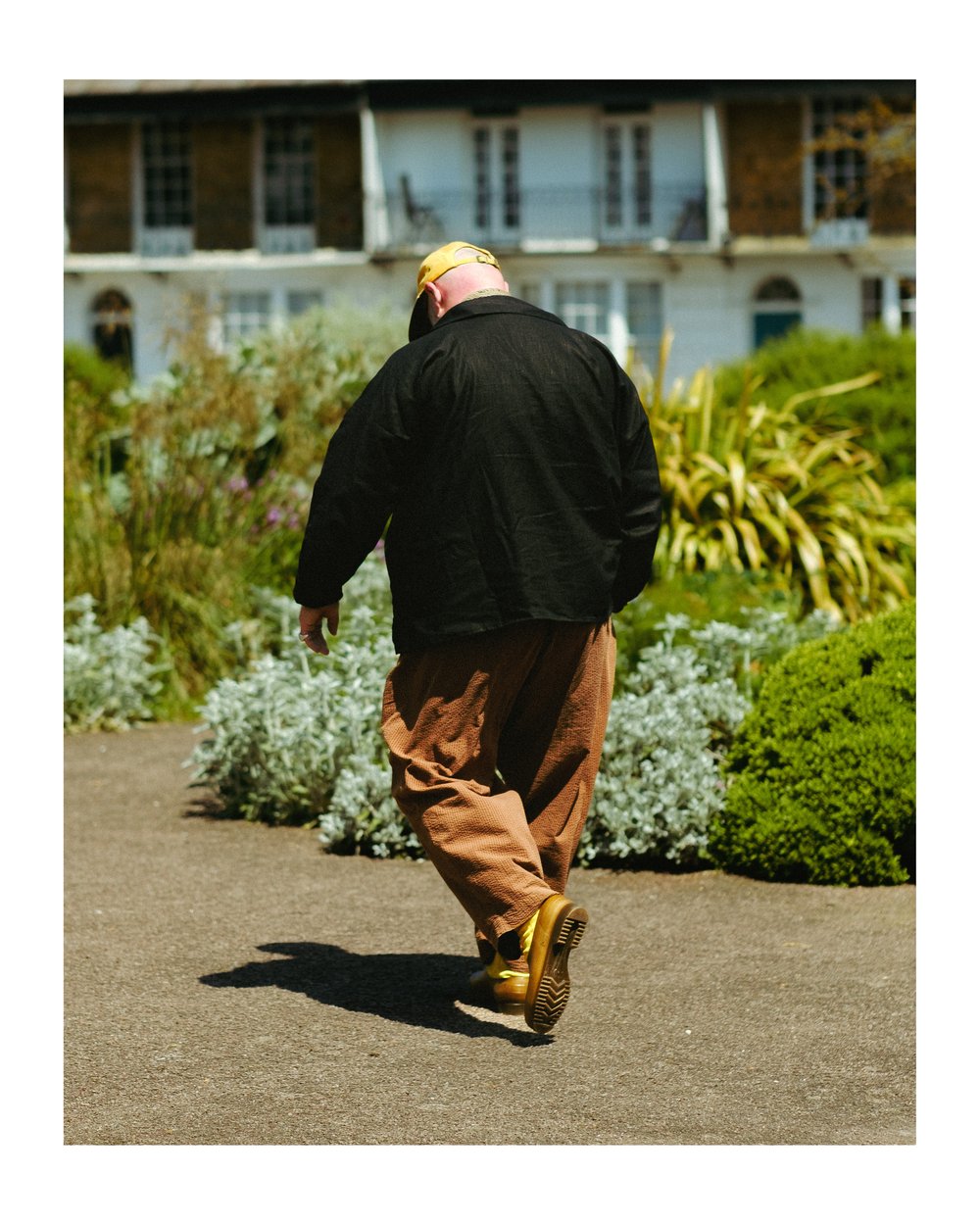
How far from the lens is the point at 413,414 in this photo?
382 centimetres

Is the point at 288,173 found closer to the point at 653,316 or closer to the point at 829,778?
the point at 653,316

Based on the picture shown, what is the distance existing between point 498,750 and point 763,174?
87.1 feet

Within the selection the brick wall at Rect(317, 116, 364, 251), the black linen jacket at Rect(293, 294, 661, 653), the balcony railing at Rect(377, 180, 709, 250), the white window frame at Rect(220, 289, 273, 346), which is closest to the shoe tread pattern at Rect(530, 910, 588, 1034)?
the black linen jacket at Rect(293, 294, 661, 653)

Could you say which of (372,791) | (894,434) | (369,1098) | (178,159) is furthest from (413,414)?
(178,159)

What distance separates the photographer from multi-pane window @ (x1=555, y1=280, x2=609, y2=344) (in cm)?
2903

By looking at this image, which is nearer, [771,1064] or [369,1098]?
[369,1098]

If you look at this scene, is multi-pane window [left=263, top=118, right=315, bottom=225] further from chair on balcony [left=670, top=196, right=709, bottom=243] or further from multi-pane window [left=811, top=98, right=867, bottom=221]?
multi-pane window [left=811, top=98, right=867, bottom=221]

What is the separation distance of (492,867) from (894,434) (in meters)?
9.44

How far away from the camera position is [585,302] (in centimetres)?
2912

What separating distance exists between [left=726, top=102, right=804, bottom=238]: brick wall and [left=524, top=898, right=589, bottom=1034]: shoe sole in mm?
26502

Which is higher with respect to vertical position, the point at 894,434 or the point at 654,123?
the point at 654,123

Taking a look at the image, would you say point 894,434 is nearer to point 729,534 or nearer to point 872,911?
point 729,534

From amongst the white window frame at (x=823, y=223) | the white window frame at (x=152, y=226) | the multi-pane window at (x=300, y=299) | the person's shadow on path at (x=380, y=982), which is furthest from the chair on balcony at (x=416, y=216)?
the person's shadow on path at (x=380, y=982)

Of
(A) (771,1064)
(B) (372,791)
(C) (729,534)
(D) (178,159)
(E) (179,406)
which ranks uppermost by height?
(D) (178,159)
